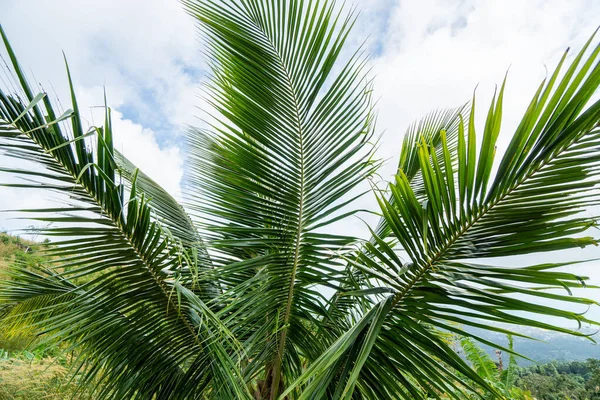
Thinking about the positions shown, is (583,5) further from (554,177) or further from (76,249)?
(76,249)

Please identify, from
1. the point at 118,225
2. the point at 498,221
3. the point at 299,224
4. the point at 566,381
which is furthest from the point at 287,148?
the point at 566,381

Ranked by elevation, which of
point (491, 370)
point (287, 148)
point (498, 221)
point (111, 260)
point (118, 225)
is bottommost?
point (491, 370)

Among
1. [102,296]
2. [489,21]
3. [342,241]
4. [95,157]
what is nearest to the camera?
[95,157]

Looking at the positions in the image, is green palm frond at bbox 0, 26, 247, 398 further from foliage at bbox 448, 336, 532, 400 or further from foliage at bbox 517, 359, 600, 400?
foliage at bbox 517, 359, 600, 400

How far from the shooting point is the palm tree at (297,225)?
80 cm

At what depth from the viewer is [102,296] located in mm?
1189

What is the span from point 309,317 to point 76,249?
2.80 feet

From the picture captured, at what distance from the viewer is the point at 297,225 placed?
135cm

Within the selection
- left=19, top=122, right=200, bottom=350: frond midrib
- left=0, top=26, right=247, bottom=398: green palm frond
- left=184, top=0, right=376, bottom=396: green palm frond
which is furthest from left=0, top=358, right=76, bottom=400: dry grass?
left=184, top=0, right=376, bottom=396: green palm frond

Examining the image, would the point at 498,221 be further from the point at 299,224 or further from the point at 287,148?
the point at 287,148

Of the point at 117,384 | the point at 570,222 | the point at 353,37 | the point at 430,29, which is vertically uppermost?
the point at 430,29

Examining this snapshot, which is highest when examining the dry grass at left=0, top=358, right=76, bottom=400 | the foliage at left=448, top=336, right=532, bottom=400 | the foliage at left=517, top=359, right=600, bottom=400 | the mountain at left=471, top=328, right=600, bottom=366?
the mountain at left=471, top=328, right=600, bottom=366

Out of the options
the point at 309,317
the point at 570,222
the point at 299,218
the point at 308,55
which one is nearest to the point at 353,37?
the point at 308,55

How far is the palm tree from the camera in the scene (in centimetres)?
80
